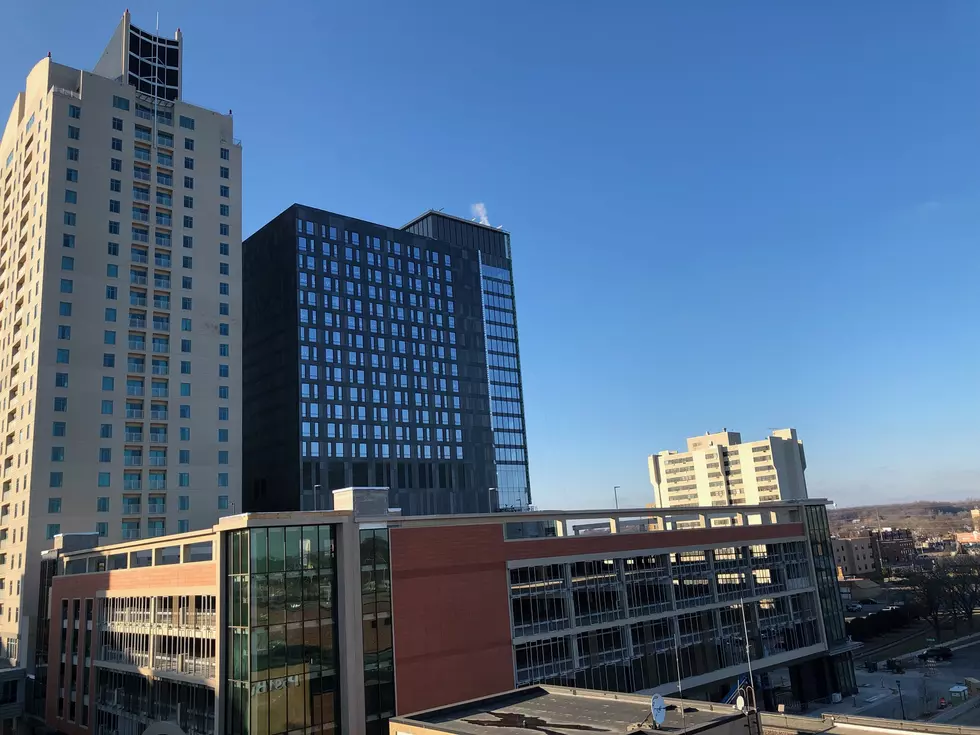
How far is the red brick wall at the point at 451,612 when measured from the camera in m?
43.2

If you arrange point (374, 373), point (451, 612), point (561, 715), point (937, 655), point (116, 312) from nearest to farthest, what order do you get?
1. point (561, 715)
2. point (451, 612)
3. point (116, 312)
4. point (937, 655)
5. point (374, 373)

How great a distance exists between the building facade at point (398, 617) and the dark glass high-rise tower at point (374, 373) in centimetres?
4981

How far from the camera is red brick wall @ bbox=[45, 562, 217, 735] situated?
4581cm

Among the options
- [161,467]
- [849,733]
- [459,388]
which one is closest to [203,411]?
[161,467]

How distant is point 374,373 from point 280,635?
90.4 metres

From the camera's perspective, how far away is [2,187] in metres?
105

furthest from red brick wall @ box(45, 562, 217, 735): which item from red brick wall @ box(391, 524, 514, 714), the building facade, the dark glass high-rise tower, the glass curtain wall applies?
the dark glass high-rise tower

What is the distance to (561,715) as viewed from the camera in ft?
107

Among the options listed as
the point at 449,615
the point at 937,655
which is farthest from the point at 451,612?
the point at 937,655

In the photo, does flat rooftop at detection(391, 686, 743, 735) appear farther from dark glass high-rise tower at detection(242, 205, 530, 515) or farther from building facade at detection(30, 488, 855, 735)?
dark glass high-rise tower at detection(242, 205, 530, 515)

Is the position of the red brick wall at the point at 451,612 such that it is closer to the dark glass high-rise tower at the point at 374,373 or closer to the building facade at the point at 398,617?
the building facade at the point at 398,617

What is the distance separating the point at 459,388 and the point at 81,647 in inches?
3339

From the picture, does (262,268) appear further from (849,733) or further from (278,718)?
(849,733)

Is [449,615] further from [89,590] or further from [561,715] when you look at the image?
[89,590]
